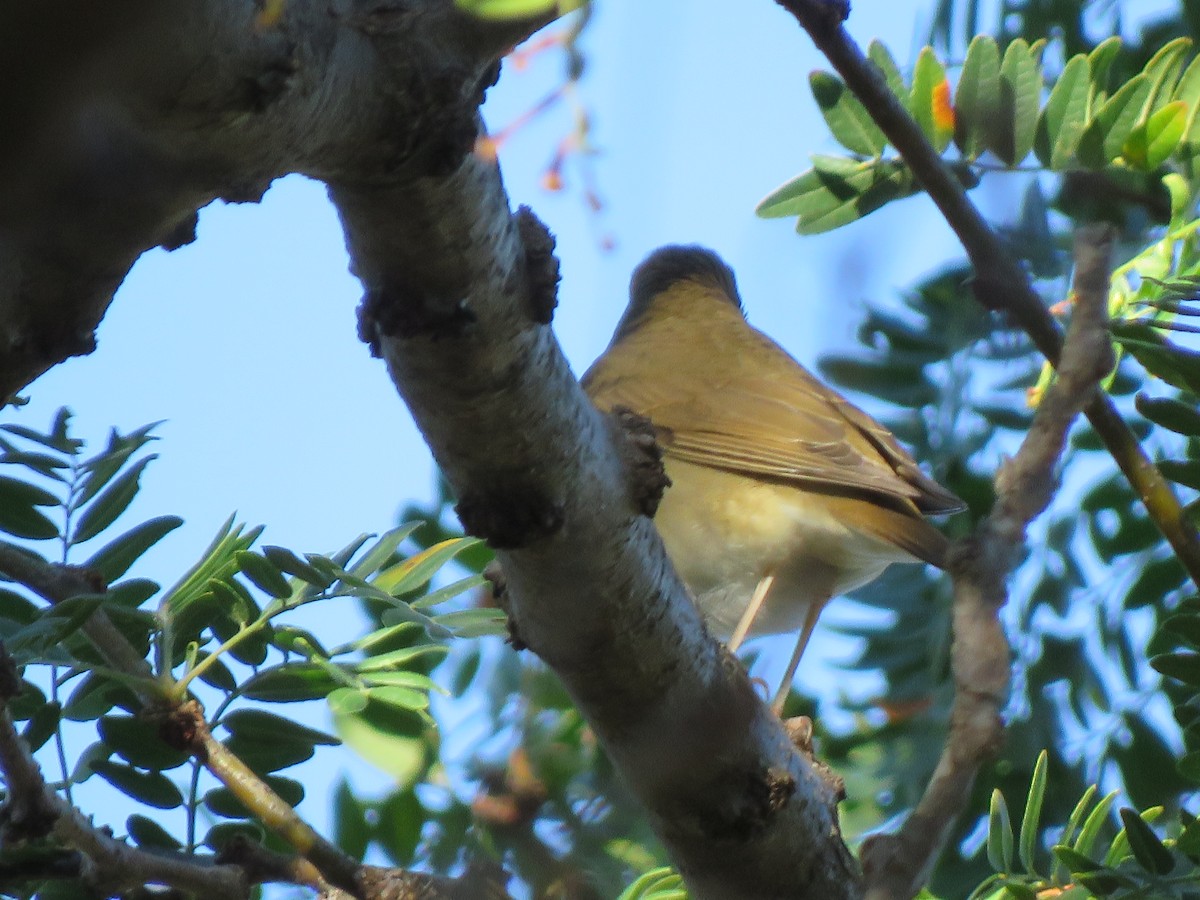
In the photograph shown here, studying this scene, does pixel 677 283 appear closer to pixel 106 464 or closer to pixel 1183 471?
pixel 1183 471

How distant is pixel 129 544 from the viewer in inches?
96.5

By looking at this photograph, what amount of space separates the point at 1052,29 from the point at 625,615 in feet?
9.89

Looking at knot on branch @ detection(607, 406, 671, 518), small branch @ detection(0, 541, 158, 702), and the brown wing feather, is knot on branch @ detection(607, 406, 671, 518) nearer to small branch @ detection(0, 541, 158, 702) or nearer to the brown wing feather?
small branch @ detection(0, 541, 158, 702)

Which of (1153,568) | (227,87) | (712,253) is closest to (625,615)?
(227,87)

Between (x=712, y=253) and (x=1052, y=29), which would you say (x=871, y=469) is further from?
(x=712, y=253)

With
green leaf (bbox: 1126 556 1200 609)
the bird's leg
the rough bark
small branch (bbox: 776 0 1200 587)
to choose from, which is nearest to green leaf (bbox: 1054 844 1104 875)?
the rough bark

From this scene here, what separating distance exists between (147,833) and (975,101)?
232 centimetres

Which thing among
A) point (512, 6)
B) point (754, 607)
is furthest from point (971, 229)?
point (512, 6)

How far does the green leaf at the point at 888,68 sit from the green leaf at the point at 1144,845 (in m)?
1.71

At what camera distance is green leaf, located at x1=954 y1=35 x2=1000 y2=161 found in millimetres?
3193

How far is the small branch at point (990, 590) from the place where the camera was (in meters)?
2.04

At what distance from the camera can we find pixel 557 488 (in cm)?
176

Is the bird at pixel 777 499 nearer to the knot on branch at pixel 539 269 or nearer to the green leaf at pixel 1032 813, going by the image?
the green leaf at pixel 1032 813

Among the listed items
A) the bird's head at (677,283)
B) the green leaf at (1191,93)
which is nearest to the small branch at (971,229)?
the green leaf at (1191,93)
